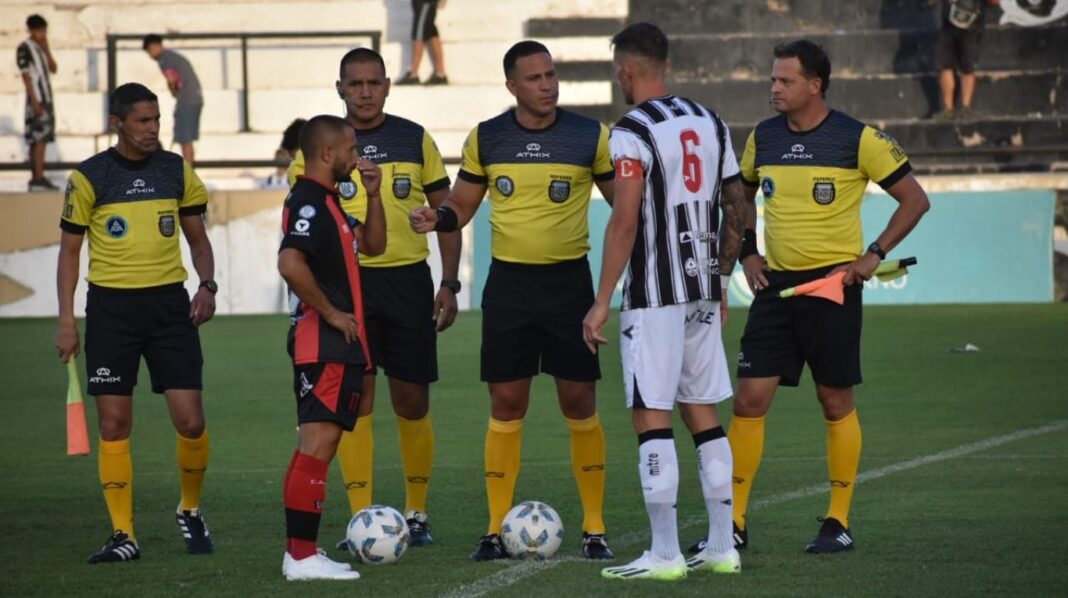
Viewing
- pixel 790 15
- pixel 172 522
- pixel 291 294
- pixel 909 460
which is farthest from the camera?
pixel 790 15

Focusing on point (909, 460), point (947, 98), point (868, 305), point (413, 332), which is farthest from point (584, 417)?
point (947, 98)

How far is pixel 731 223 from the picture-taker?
693cm

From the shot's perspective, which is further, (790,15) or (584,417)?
(790,15)

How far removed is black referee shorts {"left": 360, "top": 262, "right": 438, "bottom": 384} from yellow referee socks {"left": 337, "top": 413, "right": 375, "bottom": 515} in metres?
0.30

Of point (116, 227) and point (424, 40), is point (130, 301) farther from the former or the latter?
point (424, 40)

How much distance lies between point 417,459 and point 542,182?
148 centimetres

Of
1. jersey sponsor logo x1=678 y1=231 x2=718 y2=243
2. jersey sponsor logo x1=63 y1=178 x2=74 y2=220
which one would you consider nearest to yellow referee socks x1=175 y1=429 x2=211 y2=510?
jersey sponsor logo x1=63 y1=178 x2=74 y2=220

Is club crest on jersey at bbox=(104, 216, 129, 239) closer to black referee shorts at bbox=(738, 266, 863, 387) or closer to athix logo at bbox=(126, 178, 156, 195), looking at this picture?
athix logo at bbox=(126, 178, 156, 195)

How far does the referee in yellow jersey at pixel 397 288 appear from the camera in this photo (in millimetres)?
7766

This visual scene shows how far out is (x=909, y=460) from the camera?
32.0 ft

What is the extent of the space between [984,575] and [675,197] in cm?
186

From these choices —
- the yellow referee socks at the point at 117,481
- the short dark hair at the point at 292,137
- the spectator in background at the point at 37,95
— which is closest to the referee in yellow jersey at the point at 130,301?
the yellow referee socks at the point at 117,481

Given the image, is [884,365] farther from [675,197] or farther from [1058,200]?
[675,197]

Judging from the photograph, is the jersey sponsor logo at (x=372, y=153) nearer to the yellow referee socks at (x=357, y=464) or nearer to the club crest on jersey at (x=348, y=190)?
the club crest on jersey at (x=348, y=190)
